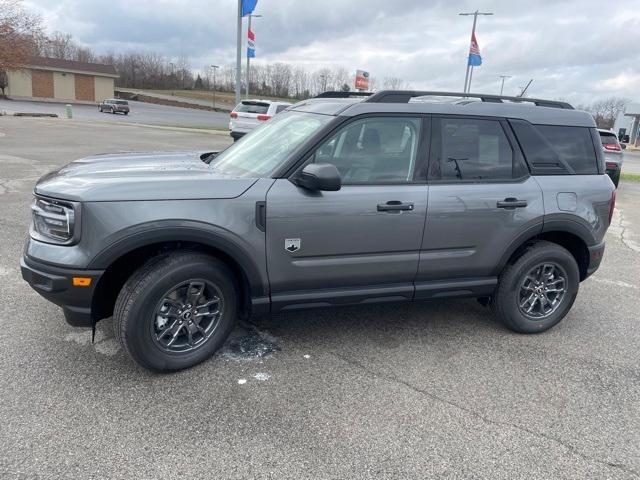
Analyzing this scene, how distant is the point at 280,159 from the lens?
3439mm

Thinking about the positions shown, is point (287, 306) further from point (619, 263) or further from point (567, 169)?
point (619, 263)

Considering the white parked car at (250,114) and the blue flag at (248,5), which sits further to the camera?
the blue flag at (248,5)

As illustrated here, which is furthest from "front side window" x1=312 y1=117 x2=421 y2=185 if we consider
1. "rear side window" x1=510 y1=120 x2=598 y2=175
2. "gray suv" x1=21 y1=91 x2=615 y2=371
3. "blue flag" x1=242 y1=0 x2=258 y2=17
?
"blue flag" x1=242 y1=0 x2=258 y2=17

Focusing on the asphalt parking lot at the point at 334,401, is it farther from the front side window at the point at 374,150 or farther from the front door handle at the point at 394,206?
the front side window at the point at 374,150

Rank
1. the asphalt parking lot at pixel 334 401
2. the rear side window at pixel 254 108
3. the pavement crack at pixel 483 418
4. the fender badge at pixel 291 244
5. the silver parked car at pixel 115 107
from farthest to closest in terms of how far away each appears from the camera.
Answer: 1. the silver parked car at pixel 115 107
2. the rear side window at pixel 254 108
3. the fender badge at pixel 291 244
4. the pavement crack at pixel 483 418
5. the asphalt parking lot at pixel 334 401

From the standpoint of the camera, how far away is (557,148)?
4.08 m

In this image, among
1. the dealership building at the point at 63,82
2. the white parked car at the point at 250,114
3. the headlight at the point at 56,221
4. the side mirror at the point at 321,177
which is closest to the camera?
Answer: the headlight at the point at 56,221

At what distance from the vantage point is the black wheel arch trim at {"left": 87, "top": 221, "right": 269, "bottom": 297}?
2924 mm

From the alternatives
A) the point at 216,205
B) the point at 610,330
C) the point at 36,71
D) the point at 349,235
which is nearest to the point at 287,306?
the point at 349,235

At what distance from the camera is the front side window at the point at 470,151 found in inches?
146

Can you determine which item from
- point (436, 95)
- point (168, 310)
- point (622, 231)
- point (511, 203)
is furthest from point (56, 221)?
point (622, 231)

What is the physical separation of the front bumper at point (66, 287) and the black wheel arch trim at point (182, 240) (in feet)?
0.35

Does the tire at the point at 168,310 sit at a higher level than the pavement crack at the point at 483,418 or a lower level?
higher

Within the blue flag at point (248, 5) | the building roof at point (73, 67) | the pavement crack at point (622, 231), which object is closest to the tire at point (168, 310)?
the pavement crack at point (622, 231)
